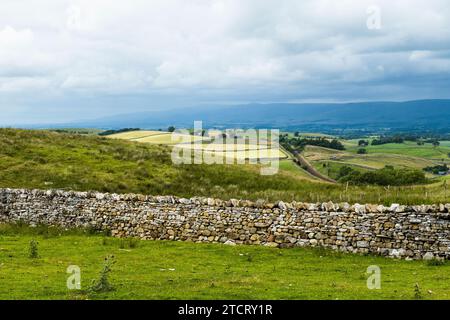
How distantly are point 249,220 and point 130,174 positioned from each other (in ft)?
59.8

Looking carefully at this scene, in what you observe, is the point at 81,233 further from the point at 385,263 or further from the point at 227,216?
the point at 385,263

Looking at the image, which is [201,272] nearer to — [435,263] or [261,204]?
[261,204]

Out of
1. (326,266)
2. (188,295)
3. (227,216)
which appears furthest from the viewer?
(227,216)

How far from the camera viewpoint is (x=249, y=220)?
23891 millimetres

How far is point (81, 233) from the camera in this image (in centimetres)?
2698

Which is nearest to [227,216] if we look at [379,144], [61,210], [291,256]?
[291,256]

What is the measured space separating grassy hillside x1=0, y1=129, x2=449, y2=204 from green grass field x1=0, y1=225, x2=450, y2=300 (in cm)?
766

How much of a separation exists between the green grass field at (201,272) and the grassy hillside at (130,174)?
7.66 m

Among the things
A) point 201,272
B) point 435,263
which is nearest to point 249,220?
point 201,272

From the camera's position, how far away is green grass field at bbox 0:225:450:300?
13617mm

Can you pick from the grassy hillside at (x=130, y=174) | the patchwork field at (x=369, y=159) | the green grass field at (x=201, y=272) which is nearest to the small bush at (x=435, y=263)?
the green grass field at (x=201, y=272)

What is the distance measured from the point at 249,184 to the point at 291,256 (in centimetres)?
2120

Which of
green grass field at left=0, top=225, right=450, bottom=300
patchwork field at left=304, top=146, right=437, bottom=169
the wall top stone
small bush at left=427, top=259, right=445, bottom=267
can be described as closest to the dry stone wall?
the wall top stone
